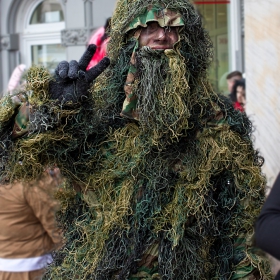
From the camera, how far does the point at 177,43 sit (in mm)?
1805

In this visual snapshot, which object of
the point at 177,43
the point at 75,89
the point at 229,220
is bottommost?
the point at 229,220

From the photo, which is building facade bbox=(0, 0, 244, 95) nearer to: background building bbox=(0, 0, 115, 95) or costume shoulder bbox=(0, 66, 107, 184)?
background building bbox=(0, 0, 115, 95)

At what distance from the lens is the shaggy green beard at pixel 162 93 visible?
5.73ft

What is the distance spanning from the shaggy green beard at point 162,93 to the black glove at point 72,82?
0.14 metres

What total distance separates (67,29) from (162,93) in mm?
5702

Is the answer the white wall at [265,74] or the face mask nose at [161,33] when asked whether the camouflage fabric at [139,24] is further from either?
the white wall at [265,74]

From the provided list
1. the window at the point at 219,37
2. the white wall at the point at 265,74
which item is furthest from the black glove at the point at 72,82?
the window at the point at 219,37

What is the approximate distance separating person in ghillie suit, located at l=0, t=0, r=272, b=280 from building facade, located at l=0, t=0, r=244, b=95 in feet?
6.99

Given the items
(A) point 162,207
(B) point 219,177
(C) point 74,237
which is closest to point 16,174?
(C) point 74,237

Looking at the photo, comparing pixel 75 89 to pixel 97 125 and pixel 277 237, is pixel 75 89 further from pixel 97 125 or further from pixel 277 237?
pixel 277 237

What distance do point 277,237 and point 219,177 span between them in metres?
0.58

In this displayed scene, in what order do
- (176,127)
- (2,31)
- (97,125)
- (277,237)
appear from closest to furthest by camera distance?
(277,237) → (176,127) → (97,125) → (2,31)

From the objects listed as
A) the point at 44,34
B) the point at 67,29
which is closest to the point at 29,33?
the point at 44,34

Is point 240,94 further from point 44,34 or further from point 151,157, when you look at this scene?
point 44,34
